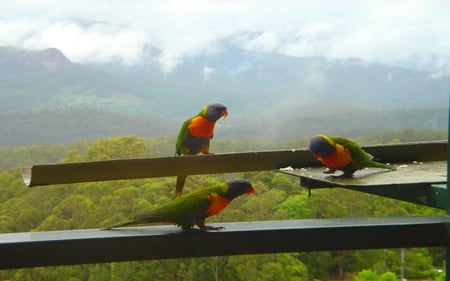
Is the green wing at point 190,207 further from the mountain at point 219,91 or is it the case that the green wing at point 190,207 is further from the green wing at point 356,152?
the mountain at point 219,91

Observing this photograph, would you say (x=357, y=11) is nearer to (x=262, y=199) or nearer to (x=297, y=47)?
(x=297, y=47)

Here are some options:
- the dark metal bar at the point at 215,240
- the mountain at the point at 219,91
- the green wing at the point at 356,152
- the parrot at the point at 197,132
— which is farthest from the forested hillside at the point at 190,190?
the dark metal bar at the point at 215,240

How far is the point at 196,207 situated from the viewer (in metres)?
1.17

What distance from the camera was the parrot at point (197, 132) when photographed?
2684mm

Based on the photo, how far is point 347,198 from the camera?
9.44 ft

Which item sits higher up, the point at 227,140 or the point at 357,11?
the point at 357,11

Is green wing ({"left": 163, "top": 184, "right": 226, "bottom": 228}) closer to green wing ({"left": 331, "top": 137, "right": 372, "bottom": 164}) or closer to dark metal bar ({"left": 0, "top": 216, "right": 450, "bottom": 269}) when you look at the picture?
dark metal bar ({"left": 0, "top": 216, "right": 450, "bottom": 269})

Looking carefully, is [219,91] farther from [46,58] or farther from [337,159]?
[337,159]

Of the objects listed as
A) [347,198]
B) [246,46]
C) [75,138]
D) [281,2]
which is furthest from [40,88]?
[347,198]

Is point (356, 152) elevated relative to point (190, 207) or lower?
elevated

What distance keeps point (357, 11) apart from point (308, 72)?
664 mm

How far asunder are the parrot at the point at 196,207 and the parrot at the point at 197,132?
4.63 feet

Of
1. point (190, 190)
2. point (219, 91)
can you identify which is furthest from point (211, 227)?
point (219, 91)

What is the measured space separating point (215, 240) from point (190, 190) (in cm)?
125
